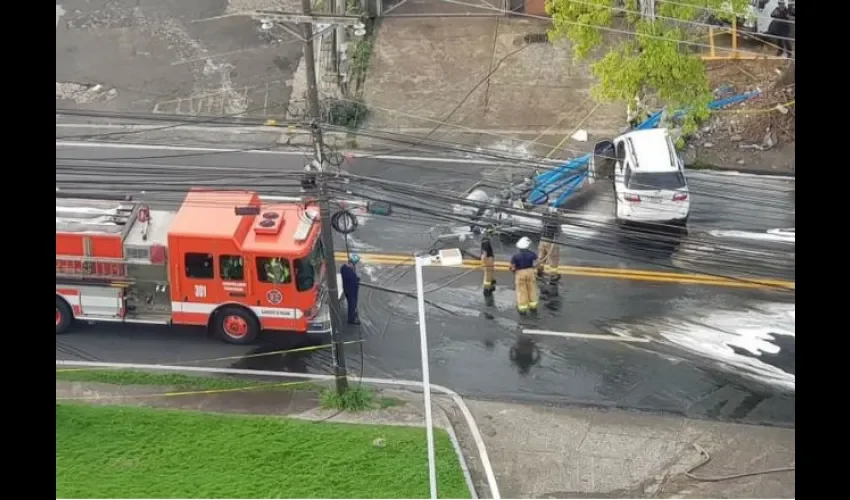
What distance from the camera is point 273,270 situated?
18938 millimetres

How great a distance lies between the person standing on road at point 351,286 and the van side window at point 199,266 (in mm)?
2248

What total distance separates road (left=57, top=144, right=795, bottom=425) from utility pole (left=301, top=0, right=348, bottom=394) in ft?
4.49

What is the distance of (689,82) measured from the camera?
2170 cm

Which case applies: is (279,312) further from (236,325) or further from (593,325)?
(593,325)

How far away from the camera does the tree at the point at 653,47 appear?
21.3 meters

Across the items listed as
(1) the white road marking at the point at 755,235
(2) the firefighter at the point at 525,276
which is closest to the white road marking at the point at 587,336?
(2) the firefighter at the point at 525,276

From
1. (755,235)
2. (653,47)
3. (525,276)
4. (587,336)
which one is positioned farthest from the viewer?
(755,235)

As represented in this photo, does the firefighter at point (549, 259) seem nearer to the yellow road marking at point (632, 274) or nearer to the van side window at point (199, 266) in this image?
the yellow road marking at point (632, 274)

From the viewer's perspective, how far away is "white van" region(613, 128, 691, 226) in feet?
72.7

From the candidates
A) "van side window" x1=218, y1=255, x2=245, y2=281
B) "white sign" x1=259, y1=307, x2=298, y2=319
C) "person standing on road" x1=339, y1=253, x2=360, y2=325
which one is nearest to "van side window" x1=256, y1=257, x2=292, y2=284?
"van side window" x1=218, y1=255, x2=245, y2=281

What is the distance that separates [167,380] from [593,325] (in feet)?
24.2

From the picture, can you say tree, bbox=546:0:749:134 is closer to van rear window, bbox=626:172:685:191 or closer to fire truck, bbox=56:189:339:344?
→ van rear window, bbox=626:172:685:191

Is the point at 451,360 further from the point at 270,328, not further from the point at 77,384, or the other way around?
the point at 77,384

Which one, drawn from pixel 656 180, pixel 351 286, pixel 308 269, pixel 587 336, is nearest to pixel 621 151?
pixel 656 180
